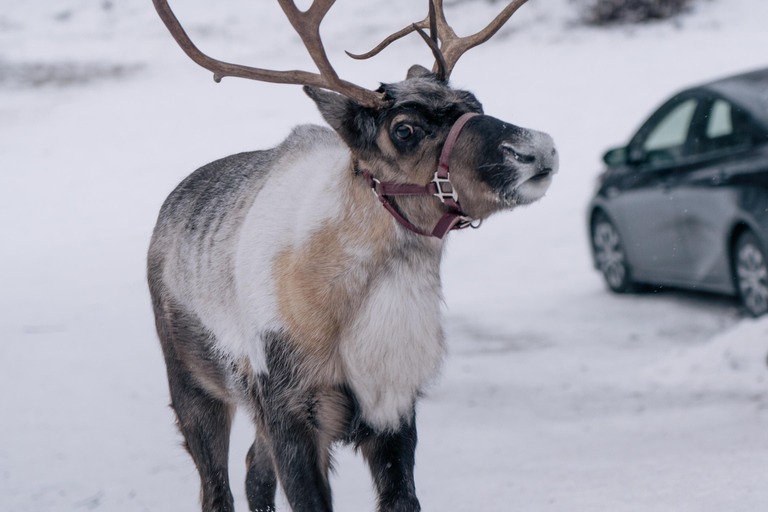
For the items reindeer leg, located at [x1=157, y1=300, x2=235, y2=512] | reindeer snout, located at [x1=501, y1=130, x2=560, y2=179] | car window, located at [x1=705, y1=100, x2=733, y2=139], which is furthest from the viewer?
car window, located at [x1=705, y1=100, x2=733, y2=139]

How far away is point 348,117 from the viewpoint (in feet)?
10.6

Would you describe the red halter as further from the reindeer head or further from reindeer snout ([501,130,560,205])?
reindeer snout ([501,130,560,205])

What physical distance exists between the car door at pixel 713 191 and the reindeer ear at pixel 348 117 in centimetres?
433

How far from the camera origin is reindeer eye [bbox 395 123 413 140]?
3.17m

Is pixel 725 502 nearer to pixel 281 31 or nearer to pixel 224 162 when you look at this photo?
pixel 224 162

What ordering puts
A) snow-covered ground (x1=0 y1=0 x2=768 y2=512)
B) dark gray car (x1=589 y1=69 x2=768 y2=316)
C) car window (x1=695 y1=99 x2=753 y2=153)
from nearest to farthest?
snow-covered ground (x1=0 y1=0 x2=768 y2=512) → dark gray car (x1=589 y1=69 x2=768 y2=316) → car window (x1=695 y1=99 x2=753 y2=153)

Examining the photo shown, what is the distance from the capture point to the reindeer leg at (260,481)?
4223 millimetres

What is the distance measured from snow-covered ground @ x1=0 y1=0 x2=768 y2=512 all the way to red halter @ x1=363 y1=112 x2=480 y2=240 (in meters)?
1.54

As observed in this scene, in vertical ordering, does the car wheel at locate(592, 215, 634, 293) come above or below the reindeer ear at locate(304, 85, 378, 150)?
below

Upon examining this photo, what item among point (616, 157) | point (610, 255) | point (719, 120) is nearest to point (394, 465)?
point (719, 120)

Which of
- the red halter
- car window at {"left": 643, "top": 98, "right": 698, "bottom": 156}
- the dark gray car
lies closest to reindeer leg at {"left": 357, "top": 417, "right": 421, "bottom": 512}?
the red halter

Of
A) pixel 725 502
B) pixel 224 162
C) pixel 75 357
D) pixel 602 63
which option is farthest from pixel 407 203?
pixel 602 63

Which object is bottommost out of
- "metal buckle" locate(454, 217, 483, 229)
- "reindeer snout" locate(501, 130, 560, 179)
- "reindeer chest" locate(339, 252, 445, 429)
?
"reindeer chest" locate(339, 252, 445, 429)

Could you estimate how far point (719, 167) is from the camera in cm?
719
